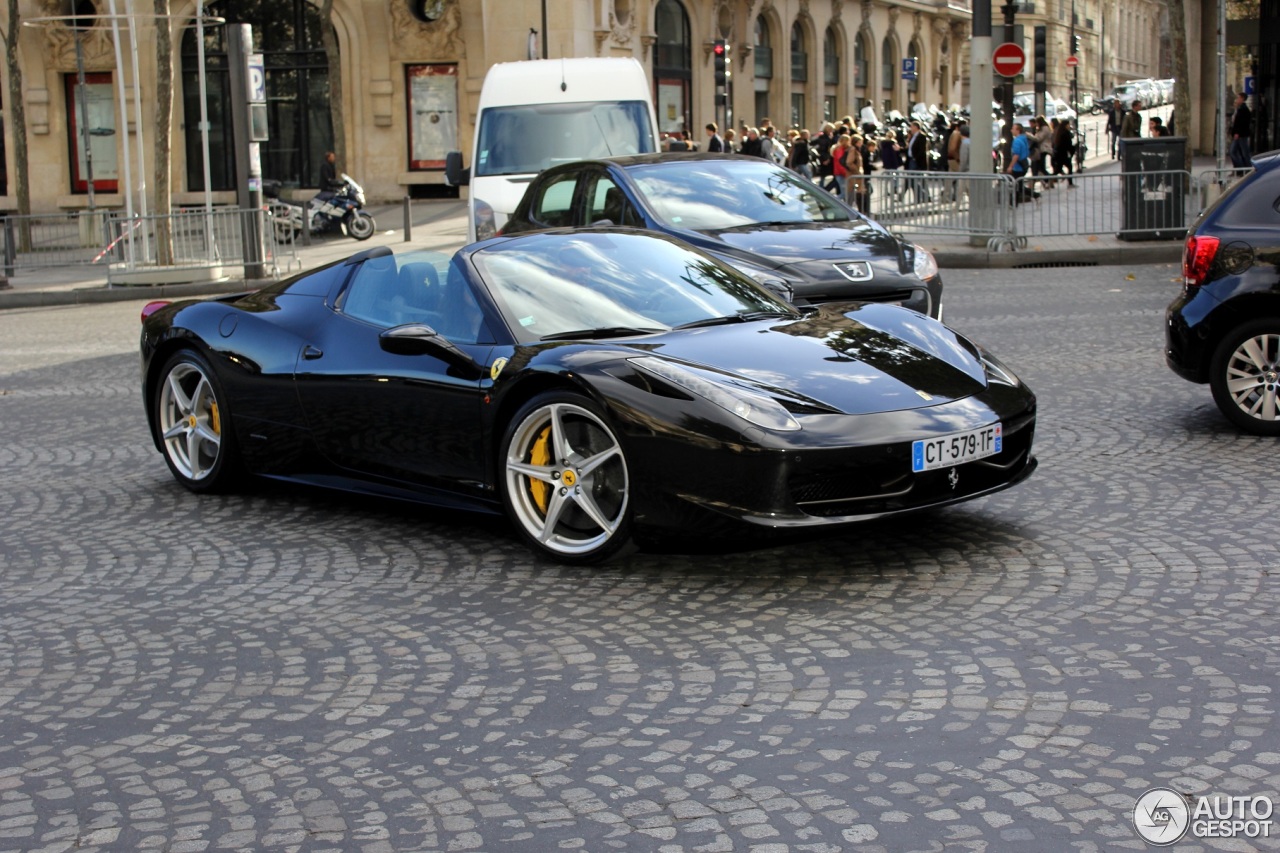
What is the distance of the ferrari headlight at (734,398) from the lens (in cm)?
568

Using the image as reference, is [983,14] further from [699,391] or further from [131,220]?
[699,391]

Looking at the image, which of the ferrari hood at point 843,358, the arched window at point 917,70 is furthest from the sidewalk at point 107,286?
the arched window at point 917,70

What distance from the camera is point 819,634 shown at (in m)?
5.19

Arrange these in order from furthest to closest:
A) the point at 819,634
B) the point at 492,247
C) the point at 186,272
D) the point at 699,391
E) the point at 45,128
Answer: the point at 45,128 → the point at 186,272 → the point at 492,247 → the point at 699,391 → the point at 819,634

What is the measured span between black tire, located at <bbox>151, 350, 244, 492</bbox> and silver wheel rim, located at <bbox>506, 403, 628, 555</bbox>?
2.02 m

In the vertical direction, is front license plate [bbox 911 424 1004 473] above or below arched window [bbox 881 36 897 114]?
below

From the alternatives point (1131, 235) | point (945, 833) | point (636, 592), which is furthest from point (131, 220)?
point (945, 833)

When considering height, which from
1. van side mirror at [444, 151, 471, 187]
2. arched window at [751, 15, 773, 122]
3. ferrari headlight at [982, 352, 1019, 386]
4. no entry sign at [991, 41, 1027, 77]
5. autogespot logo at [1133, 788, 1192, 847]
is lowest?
autogespot logo at [1133, 788, 1192, 847]

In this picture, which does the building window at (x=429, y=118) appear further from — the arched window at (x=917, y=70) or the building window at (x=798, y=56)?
the arched window at (x=917, y=70)

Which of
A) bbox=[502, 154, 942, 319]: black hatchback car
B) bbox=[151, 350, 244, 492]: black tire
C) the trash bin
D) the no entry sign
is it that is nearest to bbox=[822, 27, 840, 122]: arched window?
the no entry sign

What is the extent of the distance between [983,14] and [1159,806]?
776 inches

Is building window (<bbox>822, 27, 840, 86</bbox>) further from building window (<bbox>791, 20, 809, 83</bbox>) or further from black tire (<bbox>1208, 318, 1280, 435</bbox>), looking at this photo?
black tire (<bbox>1208, 318, 1280, 435</bbox>)

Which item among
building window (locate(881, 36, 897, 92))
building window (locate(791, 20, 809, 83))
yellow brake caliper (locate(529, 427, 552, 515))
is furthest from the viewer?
building window (locate(881, 36, 897, 92))

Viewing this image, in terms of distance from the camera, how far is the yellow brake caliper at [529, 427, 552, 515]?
6.28 metres
